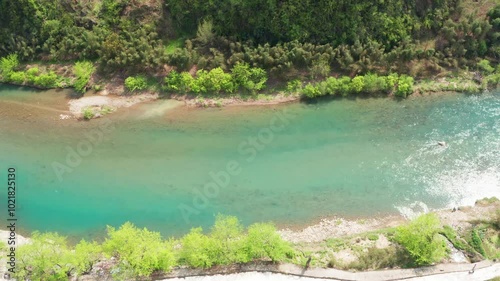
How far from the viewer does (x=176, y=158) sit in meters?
26.5

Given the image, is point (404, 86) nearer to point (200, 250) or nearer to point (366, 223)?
point (366, 223)

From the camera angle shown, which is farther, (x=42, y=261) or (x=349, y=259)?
(x=349, y=259)

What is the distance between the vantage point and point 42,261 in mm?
20844

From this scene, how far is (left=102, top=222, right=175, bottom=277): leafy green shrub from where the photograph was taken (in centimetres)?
2105

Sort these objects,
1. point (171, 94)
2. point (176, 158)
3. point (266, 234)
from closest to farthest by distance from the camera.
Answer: point (266, 234), point (176, 158), point (171, 94)

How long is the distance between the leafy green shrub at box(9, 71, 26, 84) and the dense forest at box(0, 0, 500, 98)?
126cm

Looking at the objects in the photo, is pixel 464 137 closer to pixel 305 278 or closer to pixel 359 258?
pixel 359 258

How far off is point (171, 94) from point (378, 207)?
48.3ft

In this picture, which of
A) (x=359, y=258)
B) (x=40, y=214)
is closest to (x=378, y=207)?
(x=359, y=258)

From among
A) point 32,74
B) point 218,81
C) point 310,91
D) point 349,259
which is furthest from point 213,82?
point 349,259

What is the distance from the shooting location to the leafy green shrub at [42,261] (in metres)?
20.9

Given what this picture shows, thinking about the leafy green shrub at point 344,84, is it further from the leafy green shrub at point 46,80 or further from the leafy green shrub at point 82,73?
the leafy green shrub at point 46,80

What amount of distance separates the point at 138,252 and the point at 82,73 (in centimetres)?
1408

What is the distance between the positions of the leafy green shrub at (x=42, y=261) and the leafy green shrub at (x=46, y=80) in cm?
1201
